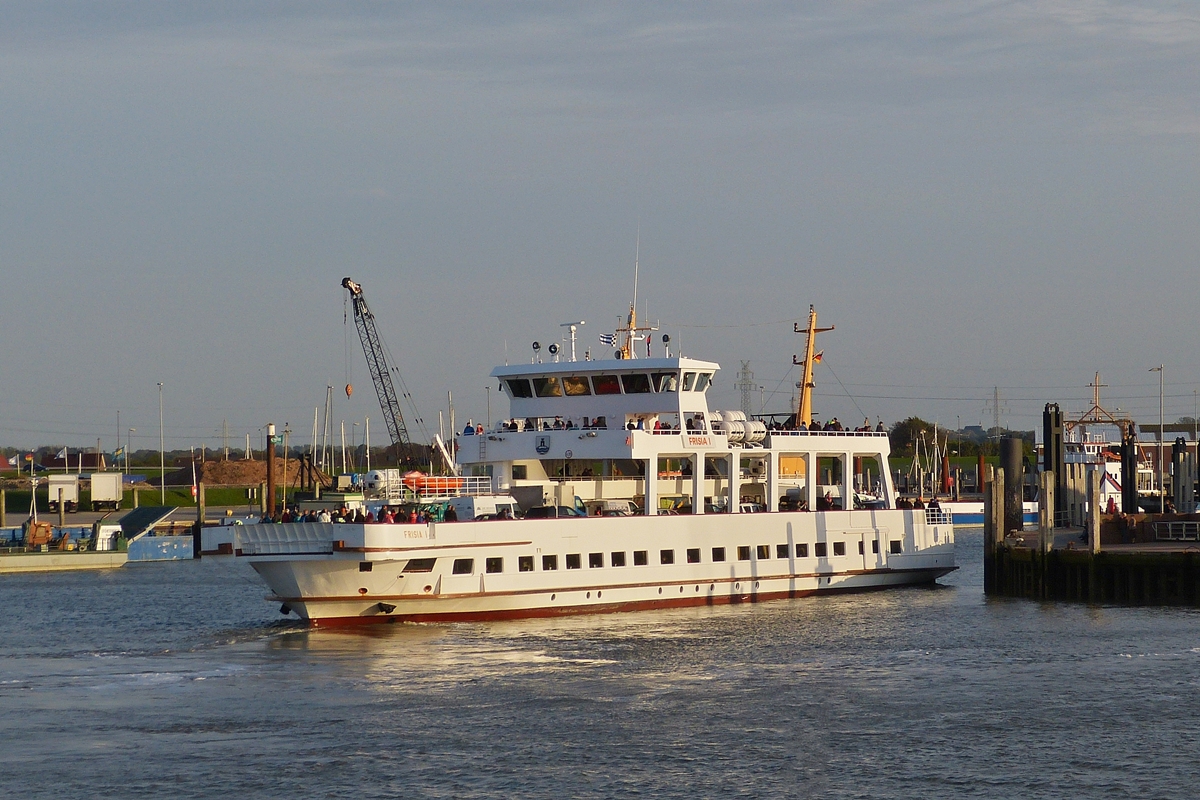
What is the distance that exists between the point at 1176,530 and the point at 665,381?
71.4 ft

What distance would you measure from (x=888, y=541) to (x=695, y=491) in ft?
29.2

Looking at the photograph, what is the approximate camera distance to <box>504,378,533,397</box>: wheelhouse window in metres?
47.5

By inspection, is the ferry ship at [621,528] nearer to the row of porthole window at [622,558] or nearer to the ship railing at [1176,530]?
the row of porthole window at [622,558]

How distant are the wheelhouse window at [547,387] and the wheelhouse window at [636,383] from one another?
2132mm

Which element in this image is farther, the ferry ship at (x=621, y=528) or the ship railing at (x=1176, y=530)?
the ship railing at (x=1176, y=530)

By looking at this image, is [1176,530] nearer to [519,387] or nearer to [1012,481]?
[1012,481]

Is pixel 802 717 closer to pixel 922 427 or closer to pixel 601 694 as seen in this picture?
pixel 601 694

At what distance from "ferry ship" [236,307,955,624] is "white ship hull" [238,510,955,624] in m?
0.05

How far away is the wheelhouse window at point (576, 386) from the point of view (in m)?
46.8

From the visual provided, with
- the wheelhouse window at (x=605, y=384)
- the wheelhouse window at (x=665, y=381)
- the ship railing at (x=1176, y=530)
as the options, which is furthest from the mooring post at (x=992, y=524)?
the wheelhouse window at (x=605, y=384)

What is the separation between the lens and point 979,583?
5584 centimetres

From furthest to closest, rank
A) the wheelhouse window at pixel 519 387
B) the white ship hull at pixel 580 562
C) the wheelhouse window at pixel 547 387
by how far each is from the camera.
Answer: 1. the wheelhouse window at pixel 519 387
2. the wheelhouse window at pixel 547 387
3. the white ship hull at pixel 580 562

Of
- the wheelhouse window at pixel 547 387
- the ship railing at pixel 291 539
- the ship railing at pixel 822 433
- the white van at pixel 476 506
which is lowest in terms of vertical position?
the ship railing at pixel 291 539

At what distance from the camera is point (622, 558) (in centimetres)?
4325
